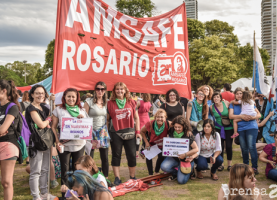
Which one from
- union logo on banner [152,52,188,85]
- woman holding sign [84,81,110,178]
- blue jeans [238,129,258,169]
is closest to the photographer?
woman holding sign [84,81,110,178]

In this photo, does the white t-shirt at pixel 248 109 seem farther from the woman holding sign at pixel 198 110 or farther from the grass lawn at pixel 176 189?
the grass lawn at pixel 176 189

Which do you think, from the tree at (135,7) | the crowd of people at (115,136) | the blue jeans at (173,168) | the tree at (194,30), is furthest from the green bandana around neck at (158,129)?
the tree at (194,30)

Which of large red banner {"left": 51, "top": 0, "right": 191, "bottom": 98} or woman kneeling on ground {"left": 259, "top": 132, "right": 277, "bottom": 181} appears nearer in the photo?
large red banner {"left": 51, "top": 0, "right": 191, "bottom": 98}

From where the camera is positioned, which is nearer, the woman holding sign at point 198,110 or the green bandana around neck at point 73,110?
the green bandana around neck at point 73,110

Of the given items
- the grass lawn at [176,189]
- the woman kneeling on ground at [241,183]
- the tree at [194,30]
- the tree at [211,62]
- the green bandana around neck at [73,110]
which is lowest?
the grass lawn at [176,189]

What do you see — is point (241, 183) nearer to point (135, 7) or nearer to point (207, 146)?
point (207, 146)

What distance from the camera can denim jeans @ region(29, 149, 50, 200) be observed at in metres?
4.20

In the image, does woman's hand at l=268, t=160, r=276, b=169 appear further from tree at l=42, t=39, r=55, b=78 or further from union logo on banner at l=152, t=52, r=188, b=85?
tree at l=42, t=39, r=55, b=78

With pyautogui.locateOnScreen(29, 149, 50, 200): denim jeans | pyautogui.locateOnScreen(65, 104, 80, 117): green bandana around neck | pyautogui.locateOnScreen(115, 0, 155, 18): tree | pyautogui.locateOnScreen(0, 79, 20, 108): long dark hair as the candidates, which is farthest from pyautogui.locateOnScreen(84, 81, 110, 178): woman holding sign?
pyautogui.locateOnScreen(115, 0, 155, 18): tree

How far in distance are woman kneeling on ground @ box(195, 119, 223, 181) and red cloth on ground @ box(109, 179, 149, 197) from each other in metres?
1.36

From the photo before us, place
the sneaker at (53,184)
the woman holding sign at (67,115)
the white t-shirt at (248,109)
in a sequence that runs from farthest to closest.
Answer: the white t-shirt at (248,109), the sneaker at (53,184), the woman holding sign at (67,115)

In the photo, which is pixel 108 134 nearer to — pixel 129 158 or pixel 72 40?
pixel 129 158

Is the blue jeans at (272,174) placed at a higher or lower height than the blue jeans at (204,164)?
lower

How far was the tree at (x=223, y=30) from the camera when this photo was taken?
157ft
